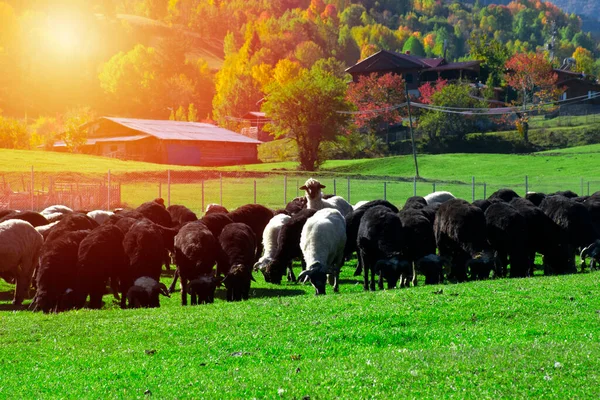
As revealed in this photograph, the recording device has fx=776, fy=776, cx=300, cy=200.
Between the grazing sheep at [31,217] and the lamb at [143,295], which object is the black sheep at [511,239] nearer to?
the lamb at [143,295]

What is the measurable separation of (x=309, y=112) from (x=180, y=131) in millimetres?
16811

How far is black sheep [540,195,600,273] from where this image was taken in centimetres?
2059

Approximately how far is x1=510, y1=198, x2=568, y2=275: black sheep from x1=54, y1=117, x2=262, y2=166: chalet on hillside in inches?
2416

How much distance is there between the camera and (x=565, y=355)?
9.60 metres

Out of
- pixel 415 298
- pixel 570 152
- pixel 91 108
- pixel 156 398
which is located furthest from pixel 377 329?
pixel 91 108

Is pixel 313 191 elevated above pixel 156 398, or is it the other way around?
pixel 313 191

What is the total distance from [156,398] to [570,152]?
83.0m

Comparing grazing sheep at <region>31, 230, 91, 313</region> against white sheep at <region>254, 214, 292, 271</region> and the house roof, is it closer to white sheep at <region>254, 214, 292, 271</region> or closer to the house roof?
white sheep at <region>254, 214, 292, 271</region>

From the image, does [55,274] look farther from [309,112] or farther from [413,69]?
[413,69]

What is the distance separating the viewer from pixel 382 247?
57.4 feet

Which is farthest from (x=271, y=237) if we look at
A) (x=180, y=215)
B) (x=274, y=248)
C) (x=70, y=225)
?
(x=70, y=225)

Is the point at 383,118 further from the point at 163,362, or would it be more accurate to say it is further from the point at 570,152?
the point at 163,362

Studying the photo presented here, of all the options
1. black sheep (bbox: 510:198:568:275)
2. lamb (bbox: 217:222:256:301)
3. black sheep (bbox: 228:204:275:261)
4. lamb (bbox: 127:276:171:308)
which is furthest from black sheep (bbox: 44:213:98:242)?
black sheep (bbox: 510:198:568:275)

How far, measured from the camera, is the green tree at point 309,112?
7675 centimetres
